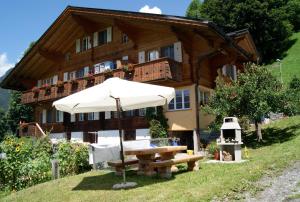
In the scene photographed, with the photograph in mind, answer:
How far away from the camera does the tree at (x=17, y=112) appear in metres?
51.0

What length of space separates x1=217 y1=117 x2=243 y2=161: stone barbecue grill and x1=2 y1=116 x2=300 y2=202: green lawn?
1.26 metres

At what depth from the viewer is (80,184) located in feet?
35.7

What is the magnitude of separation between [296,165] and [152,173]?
14.6 feet

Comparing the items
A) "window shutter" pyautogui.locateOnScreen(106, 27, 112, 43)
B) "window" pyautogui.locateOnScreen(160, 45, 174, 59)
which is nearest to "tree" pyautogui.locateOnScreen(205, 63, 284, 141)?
"window" pyautogui.locateOnScreen(160, 45, 174, 59)

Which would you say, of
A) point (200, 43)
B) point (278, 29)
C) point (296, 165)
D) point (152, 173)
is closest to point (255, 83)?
point (200, 43)

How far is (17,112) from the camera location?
52656mm

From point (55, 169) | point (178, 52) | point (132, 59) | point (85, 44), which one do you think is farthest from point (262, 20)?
point (55, 169)

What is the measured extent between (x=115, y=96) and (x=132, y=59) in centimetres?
1485

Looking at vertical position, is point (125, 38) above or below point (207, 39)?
above

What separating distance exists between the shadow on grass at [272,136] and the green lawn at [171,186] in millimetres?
4913

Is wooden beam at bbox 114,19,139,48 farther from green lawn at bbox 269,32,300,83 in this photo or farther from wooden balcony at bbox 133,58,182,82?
green lawn at bbox 269,32,300,83

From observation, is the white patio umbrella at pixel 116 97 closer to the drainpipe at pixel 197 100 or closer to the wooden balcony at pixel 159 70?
the wooden balcony at pixel 159 70

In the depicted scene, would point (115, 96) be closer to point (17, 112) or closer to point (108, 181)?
point (108, 181)

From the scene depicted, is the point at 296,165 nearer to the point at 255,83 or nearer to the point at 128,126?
the point at 255,83
